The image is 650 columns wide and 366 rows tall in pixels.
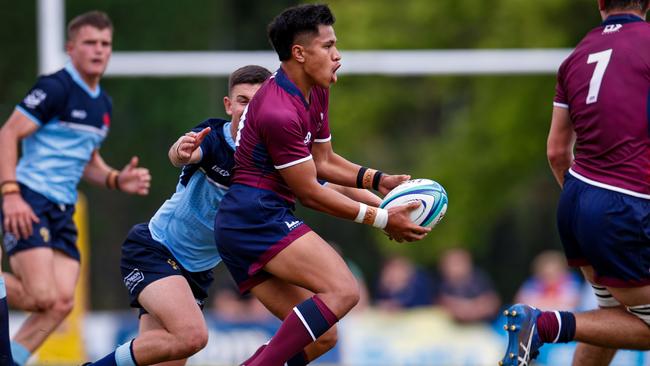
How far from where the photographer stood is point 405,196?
6.42 m

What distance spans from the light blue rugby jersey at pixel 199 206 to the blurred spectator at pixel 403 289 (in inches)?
306

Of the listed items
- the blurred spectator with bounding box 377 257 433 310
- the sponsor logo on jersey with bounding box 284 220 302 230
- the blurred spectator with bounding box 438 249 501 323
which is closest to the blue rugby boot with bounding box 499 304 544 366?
the sponsor logo on jersey with bounding box 284 220 302 230

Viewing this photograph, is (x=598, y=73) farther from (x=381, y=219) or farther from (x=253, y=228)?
(x=253, y=228)

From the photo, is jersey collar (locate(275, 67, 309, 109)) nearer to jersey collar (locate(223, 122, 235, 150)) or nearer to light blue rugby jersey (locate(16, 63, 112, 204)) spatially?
jersey collar (locate(223, 122, 235, 150))

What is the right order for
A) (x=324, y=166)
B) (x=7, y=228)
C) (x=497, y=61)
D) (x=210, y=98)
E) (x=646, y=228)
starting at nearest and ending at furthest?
1. (x=646, y=228)
2. (x=324, y=166)
3. (x=7, y=228)
4. (x=497, y=61)
5. (x=210, y=98)

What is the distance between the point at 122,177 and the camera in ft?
28.0

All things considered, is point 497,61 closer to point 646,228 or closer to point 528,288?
point 528,288

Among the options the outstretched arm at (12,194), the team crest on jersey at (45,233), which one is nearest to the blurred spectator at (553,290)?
the team crest on jersey at (45,233)

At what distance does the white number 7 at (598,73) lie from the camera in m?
6.29

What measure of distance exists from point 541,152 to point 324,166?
13.8 meters

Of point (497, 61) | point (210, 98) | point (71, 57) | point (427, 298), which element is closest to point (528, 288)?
point (427, 298)

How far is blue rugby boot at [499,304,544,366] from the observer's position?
6.37 m

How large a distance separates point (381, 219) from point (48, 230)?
120 inches

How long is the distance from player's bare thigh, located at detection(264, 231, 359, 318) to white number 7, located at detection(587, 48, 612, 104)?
167 centimetres
